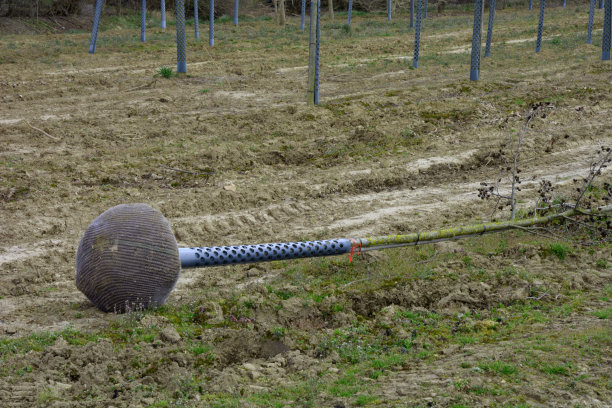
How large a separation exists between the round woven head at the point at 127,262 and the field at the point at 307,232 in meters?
0.18

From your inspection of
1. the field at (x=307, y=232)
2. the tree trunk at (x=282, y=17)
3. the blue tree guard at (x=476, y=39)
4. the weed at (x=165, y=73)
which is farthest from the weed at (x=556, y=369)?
the tree trunk at (x=282, y=17)

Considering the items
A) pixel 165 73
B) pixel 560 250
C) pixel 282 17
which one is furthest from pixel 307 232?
pixel 282 17

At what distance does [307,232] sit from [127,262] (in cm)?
286

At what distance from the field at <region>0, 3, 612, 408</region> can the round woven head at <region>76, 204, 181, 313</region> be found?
18 centimetres

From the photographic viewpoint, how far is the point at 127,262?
5.46 meters

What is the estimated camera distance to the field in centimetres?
462

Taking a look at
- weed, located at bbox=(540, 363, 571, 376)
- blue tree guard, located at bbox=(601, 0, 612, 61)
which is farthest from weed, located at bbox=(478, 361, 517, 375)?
blue tree guard, located at bbox=(601, 0, 612, 61)

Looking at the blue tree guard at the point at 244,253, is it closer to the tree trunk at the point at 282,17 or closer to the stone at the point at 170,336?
the stone at the point at 170,336

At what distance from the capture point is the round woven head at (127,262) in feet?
17.9

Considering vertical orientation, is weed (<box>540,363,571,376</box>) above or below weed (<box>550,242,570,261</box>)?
below

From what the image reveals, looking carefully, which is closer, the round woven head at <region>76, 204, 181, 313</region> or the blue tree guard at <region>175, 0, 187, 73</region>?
the round woven head at <region>76, 204, 181, 313</region>

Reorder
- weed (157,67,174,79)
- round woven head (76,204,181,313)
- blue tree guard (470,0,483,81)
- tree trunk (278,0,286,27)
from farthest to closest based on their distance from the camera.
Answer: tree trunk (278,0,286,27), weed (157,67,174,79), blue tree guard (470,0,483,81), round woven head (76,204,181,313)

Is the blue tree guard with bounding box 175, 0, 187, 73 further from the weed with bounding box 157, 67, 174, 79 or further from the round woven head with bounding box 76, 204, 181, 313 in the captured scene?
the round woven head with bounding box 76, 204, 181, 313

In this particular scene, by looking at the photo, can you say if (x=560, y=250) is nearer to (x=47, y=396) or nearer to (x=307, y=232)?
(x=307, y=232)
